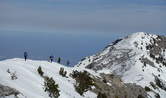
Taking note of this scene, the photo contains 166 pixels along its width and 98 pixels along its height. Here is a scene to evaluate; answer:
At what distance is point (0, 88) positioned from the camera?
11555 mm

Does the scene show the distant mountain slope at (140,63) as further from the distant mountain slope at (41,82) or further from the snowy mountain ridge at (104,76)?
the distant mountain slope at (41,82)

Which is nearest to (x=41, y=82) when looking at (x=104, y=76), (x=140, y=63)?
(x=104, y=76)

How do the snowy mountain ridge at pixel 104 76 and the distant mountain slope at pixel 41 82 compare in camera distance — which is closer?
the distant mountain slope at pixel 41 82

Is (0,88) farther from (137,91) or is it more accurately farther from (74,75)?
(137,91)

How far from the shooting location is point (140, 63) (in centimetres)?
6256

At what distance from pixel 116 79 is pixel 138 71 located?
2093 centimetres

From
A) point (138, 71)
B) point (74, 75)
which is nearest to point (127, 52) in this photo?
point (138, 71)

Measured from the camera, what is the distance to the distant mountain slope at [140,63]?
5198cm

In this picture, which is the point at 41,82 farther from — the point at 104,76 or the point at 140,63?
the point at 140,63

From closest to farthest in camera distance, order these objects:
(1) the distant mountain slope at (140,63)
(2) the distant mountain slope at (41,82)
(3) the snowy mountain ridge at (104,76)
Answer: (2) the distant mountain slope at (41,82) < (3) the snowy mountain ridge at (104,76) < (1) the distant mountain slope at (140,63)

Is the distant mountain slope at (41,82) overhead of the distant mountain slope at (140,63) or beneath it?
overhead

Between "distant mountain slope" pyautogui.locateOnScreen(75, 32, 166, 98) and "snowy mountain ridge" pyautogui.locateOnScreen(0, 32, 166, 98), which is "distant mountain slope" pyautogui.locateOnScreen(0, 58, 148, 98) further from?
"distant mountain slope" pyautogui.locateOnScreen(75, 32, 166, 98)

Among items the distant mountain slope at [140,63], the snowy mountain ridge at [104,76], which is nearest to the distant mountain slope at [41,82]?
the snowy mountain ridge at [104,76]

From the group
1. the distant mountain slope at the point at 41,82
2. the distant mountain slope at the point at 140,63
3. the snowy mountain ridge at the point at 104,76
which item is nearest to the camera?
the distant mountain slope at the point at 41,82
